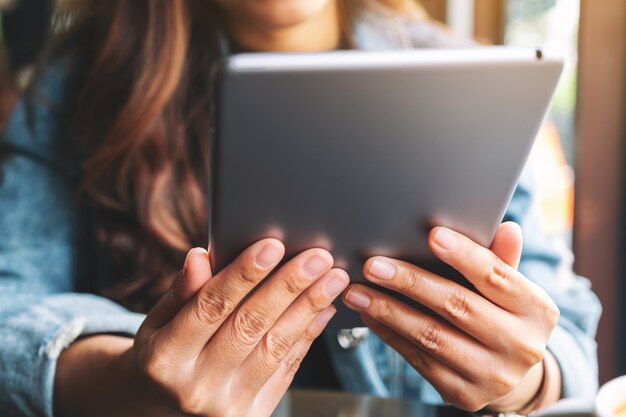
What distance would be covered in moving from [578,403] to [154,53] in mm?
748

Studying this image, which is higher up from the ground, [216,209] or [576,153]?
[216,209]

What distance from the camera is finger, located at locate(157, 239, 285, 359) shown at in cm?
46

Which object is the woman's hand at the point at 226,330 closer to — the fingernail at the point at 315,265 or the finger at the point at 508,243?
the fingernail at the point at 315,265

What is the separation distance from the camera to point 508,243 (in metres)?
0.52

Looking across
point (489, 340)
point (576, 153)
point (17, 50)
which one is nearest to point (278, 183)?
point (489, 340)

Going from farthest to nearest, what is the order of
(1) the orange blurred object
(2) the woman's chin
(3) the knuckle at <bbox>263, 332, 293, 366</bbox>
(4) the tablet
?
(1) the orange blurred object
(2) the woman's chin
(3) the knuckle at <bbox>263, 332, 293, 366</bbox>
(4) the tablet

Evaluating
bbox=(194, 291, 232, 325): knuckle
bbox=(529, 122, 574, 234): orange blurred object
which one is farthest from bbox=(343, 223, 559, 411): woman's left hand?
bbox=(529, 122, 574, 234): orange blurred object

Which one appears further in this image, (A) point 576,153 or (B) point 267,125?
(A) point 576,153

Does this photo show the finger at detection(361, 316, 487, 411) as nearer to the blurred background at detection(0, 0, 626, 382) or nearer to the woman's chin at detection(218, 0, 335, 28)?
the woman's chin at detection(218, 0, 335, 28)

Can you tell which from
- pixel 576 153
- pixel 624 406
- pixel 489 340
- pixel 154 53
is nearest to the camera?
pixel 624 406

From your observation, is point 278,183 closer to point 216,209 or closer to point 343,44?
point 216,209

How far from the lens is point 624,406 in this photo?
40 centimetres

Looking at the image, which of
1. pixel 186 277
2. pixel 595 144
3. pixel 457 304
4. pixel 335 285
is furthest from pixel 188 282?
pixel 595 144

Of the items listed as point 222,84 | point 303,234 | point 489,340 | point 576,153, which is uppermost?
point 222,84
